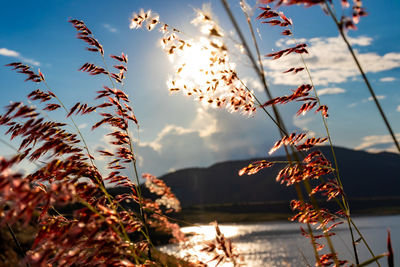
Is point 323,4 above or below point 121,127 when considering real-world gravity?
above

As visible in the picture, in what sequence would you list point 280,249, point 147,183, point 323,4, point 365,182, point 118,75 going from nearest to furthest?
point 323,4 → point 118,75 → point 147,183 → point 280,249 → point 365,182

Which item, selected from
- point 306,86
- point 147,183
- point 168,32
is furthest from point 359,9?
point 147,183

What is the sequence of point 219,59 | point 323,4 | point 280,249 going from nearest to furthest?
point 323,4 < point 219,59 < point 280,249

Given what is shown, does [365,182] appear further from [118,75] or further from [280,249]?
[118,75]

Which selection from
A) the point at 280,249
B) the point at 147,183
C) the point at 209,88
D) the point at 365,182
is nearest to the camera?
the point at 209,88

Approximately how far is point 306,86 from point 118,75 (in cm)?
168

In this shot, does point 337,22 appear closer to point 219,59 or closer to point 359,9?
point 359,9

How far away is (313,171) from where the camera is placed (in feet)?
7.34

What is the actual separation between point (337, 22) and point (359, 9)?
0.27m

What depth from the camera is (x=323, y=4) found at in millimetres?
1384

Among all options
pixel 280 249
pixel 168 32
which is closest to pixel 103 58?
pixel 168 32

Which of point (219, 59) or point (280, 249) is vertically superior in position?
point (219, 59)

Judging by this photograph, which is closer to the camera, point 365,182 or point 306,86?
point 306,86

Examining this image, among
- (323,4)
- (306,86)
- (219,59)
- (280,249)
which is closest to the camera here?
(323,4)
